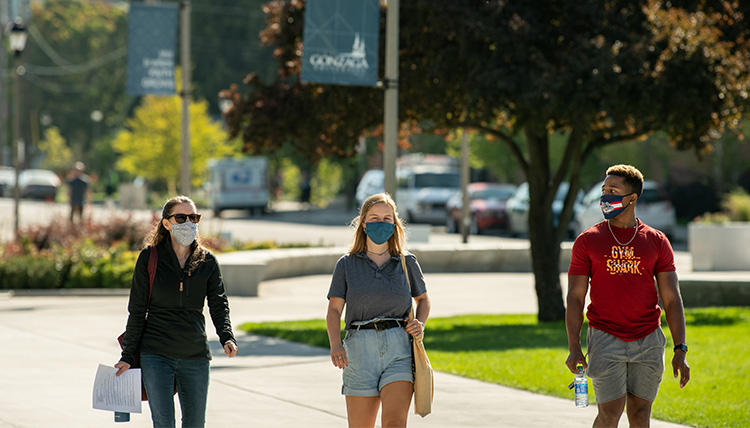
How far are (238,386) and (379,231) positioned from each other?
4235mm

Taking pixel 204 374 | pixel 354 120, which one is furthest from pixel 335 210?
pixel 204 374

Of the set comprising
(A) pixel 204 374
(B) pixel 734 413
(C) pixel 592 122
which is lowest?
(B) pixel 734 413

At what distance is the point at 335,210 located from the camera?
5247 centimetres

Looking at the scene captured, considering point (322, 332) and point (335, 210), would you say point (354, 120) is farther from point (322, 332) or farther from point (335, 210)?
point (335, 210)

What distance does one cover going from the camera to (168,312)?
5.92 metres

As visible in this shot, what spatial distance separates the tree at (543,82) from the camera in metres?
12.6

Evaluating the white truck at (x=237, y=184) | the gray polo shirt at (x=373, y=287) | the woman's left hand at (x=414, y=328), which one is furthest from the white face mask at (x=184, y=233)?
A: the white truck at (x=237, y=184)

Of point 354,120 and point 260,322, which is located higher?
point 354,120

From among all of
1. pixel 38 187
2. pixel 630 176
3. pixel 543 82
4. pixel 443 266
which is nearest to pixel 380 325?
pixel 630 176

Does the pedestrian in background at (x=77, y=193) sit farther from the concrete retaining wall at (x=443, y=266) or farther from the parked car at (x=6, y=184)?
the parked car at (x=6, y=184)

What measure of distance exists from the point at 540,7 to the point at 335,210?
39.0 m

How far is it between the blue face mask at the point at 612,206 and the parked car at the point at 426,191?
31.6 m

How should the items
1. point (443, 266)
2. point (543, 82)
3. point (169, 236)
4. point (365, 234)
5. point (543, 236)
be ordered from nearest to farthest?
point (365, 234) < point (169, 236) < point (543, 82) < point (543, 236) < point (443, 266)

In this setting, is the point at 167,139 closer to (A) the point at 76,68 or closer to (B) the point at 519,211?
(B) the point at 519,211
